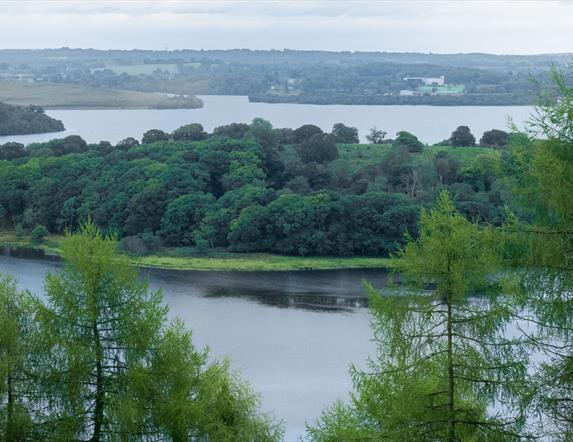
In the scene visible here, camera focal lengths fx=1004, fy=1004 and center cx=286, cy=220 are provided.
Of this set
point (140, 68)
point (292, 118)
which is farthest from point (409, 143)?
point (140, 68)

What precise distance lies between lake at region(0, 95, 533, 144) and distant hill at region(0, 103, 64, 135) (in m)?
1.01

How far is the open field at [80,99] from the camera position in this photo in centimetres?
8975

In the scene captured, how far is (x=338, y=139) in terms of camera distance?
158 ft

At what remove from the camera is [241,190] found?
37812mm

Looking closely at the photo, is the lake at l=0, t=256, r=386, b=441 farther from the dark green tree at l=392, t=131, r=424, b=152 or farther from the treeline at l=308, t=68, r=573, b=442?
the dark green tree at l=392, t=131, r=424, b=152

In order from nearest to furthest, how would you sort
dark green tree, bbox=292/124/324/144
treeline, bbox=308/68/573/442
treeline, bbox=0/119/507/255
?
treeline, bbox=308/68/573/442, treeline, bbox=0/119/507/255, dark green tree, bbox=292/124/324/144

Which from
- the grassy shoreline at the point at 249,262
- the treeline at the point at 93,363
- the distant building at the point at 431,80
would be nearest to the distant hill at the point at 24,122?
the grassy shoreline at the point at 249,262

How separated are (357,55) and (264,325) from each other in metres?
159

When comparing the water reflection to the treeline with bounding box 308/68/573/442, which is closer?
the treeline with bounding box 308/68/573/442

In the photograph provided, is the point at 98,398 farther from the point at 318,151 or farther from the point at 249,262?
the point at 318,151

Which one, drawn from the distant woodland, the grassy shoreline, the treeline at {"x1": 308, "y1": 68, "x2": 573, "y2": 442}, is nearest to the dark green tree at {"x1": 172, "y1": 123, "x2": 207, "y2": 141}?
the grassy shoreline

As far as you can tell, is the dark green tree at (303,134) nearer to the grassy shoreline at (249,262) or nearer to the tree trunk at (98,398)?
the grassy shoreline at (249,262)

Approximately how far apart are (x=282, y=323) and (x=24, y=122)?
46.5 meters

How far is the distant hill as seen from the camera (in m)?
66.3
